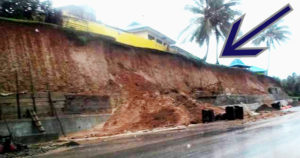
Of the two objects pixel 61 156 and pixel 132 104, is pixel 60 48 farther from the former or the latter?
pixel 61 156

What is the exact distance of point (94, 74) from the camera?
1942 cm

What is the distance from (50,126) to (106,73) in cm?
688

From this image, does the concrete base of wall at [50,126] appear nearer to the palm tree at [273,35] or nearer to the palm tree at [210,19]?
the palm tree at [210,19]

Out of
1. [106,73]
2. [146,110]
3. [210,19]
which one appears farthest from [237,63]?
[106,73]

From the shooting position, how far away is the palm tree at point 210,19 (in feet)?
124

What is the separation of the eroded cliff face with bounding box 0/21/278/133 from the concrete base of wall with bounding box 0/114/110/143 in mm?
1016

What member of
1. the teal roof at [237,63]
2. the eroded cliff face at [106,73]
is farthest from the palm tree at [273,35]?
the eroded cliff face at [106,73]

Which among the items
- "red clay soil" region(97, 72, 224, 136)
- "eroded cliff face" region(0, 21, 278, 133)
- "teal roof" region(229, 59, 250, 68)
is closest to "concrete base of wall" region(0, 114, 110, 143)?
"red clay soil" region(97, 72, 224, 136)

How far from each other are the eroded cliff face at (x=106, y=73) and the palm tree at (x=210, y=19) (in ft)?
34.7

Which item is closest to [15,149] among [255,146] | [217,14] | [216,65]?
[255,146]

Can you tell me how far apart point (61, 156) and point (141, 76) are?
1424cm

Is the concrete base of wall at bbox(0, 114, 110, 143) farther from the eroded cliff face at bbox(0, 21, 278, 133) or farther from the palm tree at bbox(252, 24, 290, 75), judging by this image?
the palm tree at bbox(252, 24, 290, 75)

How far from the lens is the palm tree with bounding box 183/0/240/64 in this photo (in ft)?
124

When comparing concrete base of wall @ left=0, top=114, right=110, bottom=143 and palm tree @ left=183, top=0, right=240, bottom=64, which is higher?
palm tree @ left=183, top=0, right=240, bottom=64
